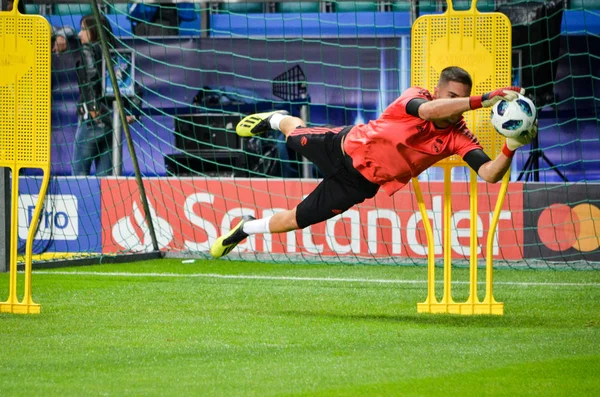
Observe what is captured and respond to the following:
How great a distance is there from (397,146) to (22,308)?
9.48 feet

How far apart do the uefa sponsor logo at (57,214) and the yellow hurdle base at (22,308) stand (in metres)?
4.58

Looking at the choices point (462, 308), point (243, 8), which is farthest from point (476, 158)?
point (243, 8)

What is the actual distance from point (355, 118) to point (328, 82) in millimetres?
554

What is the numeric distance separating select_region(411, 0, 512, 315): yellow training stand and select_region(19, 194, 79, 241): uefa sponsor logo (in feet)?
18.4

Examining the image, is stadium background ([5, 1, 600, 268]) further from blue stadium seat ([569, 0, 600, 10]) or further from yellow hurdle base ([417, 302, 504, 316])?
yellow hurdle base ([417, 302, 504, 316])

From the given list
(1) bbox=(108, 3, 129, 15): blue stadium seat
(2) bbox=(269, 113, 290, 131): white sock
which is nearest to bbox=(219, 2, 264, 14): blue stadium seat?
(1) bbox=(108, 3, 129, 15): blue stadium seat

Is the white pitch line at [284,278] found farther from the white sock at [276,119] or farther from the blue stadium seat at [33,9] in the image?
the blue stadium seat at [33,9]

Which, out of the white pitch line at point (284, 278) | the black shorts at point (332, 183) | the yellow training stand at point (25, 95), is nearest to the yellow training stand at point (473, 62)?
the black shorts at point (332, 183)

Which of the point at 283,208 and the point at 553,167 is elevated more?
the point at 553,167

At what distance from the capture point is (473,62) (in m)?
7.54

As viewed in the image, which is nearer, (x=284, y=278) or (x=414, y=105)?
(x=414, y=105)

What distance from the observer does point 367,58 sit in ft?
41.2

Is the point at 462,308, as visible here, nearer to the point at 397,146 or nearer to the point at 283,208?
the point at 397,146

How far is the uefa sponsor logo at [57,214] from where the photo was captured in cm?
1202
